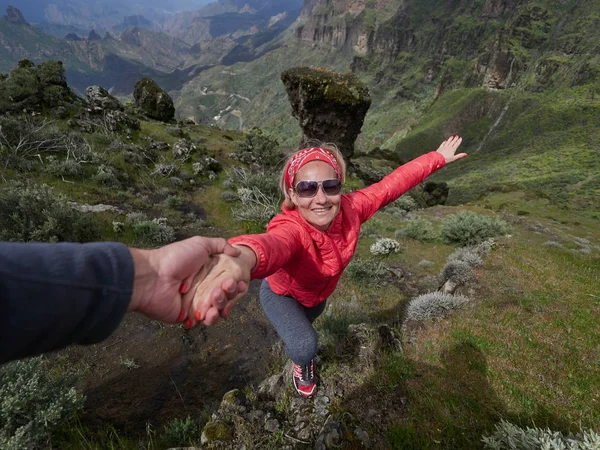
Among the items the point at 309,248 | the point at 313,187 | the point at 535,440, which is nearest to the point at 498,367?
the point at 535,440

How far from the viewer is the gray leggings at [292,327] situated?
303 cm

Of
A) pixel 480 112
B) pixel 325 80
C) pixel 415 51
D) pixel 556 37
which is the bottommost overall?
pixel 480 112

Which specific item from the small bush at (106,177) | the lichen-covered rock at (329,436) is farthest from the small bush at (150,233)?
the lichen-covered rock at (329,436)

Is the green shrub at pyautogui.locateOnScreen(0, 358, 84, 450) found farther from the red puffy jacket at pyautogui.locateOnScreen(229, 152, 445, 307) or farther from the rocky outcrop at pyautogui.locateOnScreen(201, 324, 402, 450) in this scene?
the red puffy jacket at pyautogui.locateOnScreen(229, 152, 445, 307)

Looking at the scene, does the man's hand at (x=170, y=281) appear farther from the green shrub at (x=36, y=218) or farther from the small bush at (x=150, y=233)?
the small bush at (x=150, y=233)

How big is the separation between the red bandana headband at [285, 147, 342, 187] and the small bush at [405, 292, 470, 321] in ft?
10.1

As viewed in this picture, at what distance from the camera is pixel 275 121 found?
147 meters

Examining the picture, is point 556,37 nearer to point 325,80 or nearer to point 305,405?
point 325,80

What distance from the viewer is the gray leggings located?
3.03 m

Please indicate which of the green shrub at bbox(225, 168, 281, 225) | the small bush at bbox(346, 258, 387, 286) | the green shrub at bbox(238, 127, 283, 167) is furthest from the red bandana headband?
the green shrub at bbox(238, 127, 283, 167)

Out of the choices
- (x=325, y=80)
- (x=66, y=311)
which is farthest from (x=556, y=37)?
(x=66, y=311)

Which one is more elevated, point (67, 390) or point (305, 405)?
point (67, 390)

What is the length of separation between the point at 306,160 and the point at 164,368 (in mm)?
4934

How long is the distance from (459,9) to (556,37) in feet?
348
